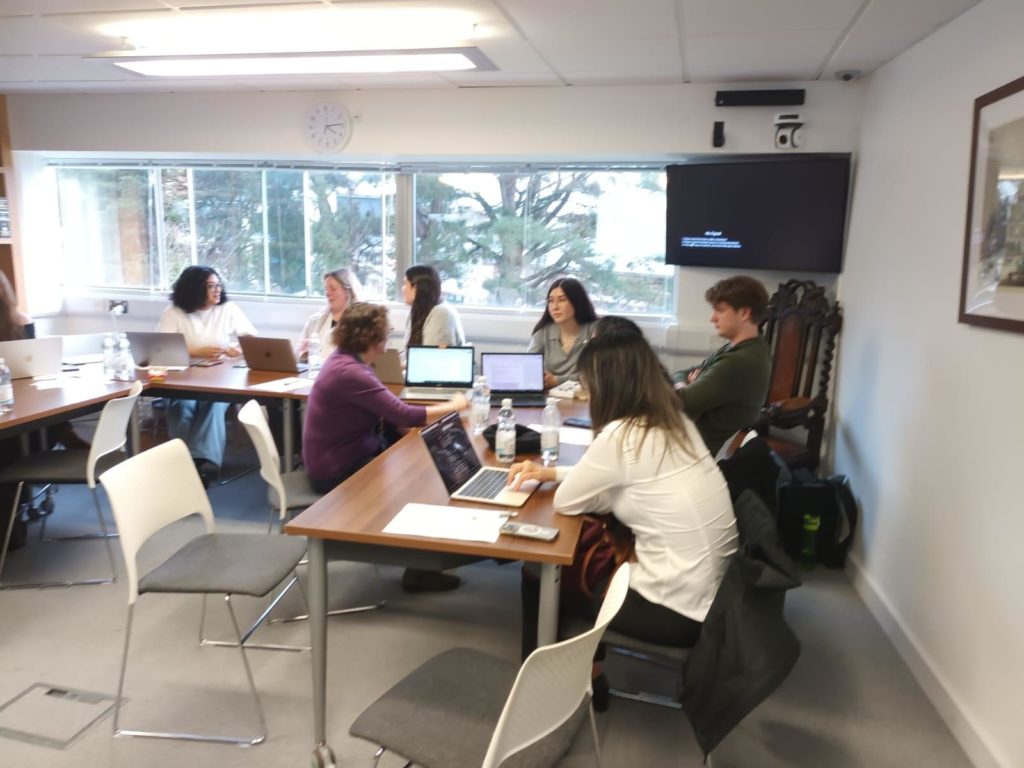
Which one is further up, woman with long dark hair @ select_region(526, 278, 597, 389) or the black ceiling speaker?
the black ceiling speaker

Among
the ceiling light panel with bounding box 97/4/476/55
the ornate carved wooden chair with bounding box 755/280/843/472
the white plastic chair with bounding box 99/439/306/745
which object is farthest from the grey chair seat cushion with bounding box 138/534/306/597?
the ornate carved wooden chair with bounding box 755/280/843/472

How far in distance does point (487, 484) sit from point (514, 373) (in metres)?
1.55

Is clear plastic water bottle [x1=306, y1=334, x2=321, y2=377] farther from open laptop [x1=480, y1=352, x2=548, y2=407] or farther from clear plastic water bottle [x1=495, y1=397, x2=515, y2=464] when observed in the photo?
clear plastic water bottle [x1=495, y1=397, x2=515, y2=464]

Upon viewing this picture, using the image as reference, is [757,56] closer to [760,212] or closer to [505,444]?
[760,212]

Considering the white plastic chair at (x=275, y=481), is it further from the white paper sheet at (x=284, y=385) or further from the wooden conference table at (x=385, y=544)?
the white paper sheet at (x=284, y=385)

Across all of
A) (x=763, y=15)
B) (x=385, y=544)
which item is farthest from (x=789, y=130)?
(x=385, y=544)

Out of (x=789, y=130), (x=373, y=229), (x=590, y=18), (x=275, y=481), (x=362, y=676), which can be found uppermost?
(x=590, y=18)

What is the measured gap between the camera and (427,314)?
4441 millimetres

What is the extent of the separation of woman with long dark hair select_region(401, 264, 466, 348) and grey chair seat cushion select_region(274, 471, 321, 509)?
1.43m

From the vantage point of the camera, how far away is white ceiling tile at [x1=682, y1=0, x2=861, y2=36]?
2.79 meters

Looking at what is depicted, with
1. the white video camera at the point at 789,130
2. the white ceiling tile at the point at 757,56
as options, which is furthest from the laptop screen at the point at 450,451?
the white video camera at the point at 789,130

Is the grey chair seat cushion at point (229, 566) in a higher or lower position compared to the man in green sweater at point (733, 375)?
lower

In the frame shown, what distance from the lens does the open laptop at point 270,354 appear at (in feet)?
13.9

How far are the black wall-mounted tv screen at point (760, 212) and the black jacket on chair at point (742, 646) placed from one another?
2.78m
